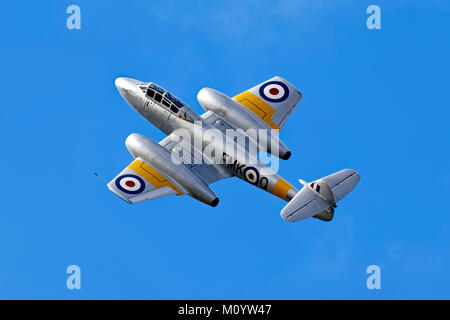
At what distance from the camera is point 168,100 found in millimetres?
48531

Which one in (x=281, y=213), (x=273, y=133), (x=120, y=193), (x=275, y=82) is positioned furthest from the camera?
(x=275, y=82)

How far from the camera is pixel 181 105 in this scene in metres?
48.2

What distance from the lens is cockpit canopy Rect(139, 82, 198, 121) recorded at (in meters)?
47.9

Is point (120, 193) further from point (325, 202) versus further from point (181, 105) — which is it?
point (325, 202)

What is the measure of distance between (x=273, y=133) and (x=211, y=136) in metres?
3.72

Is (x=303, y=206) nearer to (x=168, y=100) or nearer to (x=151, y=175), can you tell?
(x=151, y=175)

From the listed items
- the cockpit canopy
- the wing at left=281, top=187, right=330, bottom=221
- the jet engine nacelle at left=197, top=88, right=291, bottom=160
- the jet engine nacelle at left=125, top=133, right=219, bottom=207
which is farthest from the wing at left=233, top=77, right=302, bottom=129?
the wing at left=281, top=187, right=330, bottom=221

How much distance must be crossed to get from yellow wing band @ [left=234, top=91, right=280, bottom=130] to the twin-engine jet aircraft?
58 millimetres

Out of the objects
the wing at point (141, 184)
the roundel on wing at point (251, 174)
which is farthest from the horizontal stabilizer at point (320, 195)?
the wing at point (141, 184)

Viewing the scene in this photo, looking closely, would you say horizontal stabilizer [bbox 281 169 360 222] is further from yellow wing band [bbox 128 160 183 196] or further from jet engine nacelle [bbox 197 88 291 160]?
yellow wing band [bbox 128 160 183 196]

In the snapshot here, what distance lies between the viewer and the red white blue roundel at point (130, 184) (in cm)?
4478

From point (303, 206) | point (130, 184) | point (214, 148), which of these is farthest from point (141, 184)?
point (303, 206)

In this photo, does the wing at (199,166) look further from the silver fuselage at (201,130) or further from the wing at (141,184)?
the wing at (141,184)

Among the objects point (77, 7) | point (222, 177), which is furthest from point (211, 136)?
point (77, 7)
